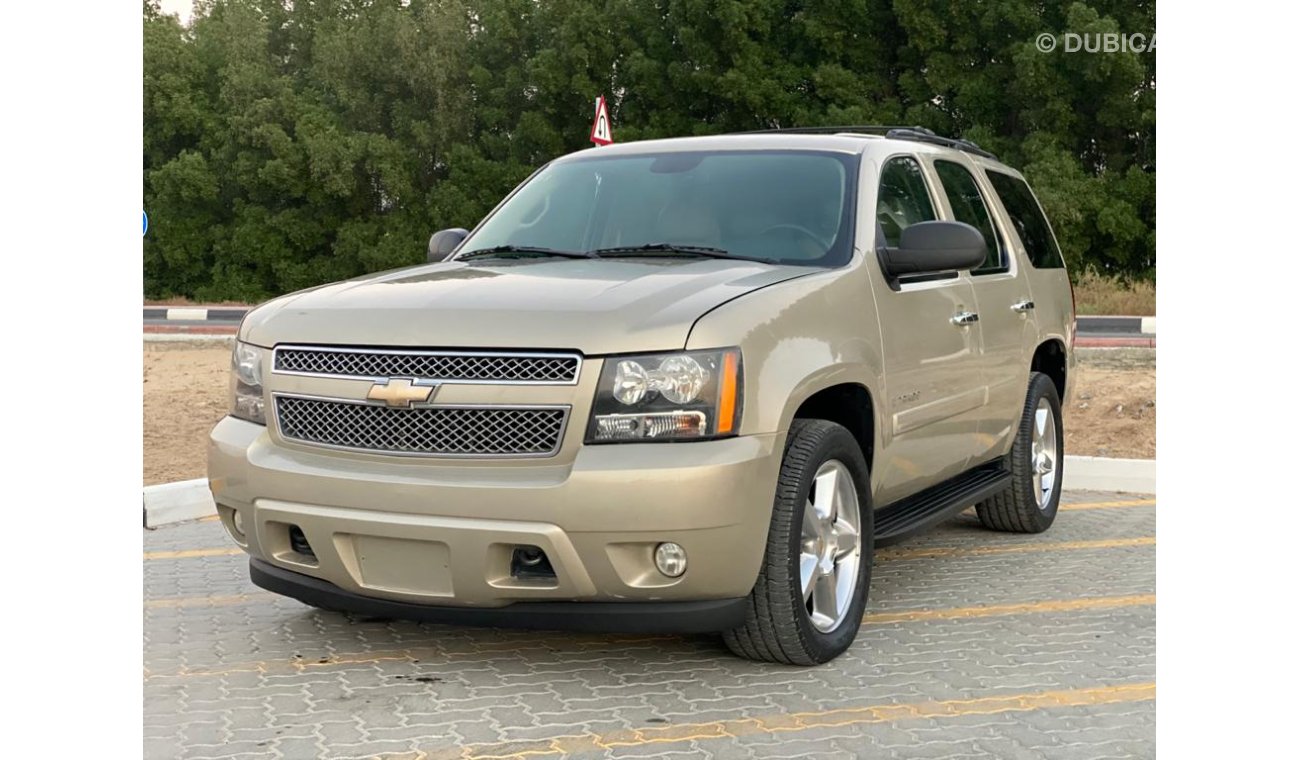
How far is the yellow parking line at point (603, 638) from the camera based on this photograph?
15.3ft

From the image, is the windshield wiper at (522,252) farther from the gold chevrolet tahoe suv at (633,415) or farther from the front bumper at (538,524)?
the front bumper at (538,524)

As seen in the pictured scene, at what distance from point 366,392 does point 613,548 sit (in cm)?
90

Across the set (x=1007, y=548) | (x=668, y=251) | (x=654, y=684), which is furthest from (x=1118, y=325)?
(x=654, y=684)

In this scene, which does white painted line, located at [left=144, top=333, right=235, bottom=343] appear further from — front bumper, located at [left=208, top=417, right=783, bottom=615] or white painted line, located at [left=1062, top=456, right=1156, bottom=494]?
front bumper, located at [left=208, top=417, right=783, bottom=615]

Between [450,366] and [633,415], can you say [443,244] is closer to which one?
→ [450,366]

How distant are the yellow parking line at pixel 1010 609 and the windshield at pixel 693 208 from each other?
143 centimetres

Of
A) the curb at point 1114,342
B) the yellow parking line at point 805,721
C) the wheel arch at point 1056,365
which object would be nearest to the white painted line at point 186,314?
the curb at point 1114,342

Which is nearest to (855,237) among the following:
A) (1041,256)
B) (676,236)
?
(676,236)

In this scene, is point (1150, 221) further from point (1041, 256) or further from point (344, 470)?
point (344, 470)

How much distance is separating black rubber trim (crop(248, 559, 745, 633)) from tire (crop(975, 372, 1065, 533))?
295cm

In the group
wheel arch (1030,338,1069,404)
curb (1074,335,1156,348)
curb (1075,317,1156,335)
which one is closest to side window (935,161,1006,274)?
wheel arch (1030,338,1069,404)

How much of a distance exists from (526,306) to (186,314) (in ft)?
67.0

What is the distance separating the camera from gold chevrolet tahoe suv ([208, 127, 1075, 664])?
4012 mm

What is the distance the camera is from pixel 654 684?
446 cm
